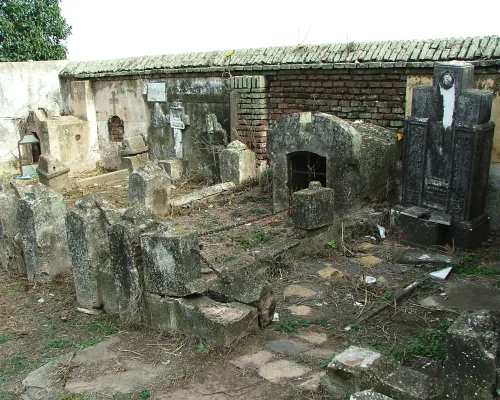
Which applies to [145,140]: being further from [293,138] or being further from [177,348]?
[177,348]

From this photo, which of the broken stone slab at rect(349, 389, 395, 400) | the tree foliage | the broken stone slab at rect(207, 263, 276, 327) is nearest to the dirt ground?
the broken stone slab at rect(207, 263, 276, 327)

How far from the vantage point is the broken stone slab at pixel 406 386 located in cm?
288

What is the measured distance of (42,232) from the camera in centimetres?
656

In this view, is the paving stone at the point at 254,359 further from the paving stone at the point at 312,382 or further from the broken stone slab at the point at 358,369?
the broken stone slab at the point at 358,369

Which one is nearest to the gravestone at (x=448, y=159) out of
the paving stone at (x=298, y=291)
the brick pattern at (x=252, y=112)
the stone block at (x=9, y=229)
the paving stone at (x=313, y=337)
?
the paving stone at (x=298, y=291)

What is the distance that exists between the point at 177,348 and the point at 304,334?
120 centimetres

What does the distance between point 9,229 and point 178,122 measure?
18.7ft

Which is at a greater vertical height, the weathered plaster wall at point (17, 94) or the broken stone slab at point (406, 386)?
the weathered plaster wall at point (17, 94)

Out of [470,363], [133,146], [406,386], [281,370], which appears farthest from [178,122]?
[470,363]

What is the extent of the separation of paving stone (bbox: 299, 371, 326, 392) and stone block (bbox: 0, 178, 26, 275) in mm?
4840

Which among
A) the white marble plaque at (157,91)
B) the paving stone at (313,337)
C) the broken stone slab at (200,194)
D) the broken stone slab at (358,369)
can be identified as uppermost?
the white marble plaque at (157,91)

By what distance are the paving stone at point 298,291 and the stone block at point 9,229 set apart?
12.5 ft

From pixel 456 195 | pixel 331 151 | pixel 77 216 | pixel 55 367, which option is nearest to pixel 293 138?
pixel 331 151

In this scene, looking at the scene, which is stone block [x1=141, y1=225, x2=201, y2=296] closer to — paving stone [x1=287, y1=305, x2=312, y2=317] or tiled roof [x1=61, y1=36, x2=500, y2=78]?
paving stone [x1=287, y1=305, x2=312, y2=317]
